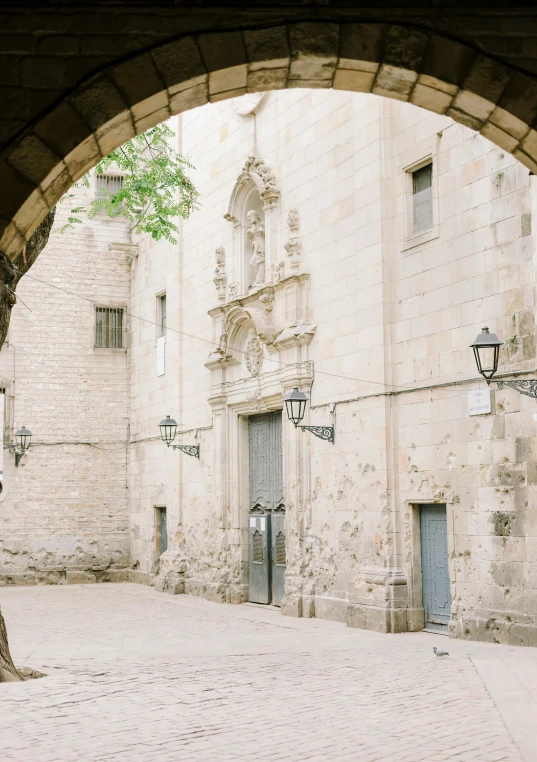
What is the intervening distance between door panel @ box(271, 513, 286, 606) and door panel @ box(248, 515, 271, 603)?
0.16 metres

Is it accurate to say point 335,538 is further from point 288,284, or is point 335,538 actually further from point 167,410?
point 167,410

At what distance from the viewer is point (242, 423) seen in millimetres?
16234

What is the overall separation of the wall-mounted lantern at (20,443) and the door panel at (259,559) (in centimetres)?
605

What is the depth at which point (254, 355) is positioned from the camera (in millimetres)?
15570

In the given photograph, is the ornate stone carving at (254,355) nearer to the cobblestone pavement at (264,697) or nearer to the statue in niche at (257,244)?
the statue in niche at (257,244)

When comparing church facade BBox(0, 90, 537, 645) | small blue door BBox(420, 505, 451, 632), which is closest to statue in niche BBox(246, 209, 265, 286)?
church facade BBox(0, 90, 537, 645)

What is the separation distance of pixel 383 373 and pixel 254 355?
385 centimetres

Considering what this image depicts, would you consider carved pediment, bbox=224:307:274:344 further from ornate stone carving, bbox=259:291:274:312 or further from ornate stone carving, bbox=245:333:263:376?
ornate stone carving, bbox=245:333:263:376

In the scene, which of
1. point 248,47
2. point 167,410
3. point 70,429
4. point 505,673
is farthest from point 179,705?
point 70,429

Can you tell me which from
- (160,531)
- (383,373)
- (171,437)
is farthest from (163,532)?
(383,373)

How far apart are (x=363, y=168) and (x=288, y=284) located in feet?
7.53

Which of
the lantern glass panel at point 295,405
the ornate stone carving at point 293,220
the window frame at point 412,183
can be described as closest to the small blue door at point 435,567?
the lantern glass panel at point 295,405

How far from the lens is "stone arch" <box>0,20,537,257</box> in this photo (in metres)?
5.40

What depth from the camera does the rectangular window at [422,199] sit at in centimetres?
1190
